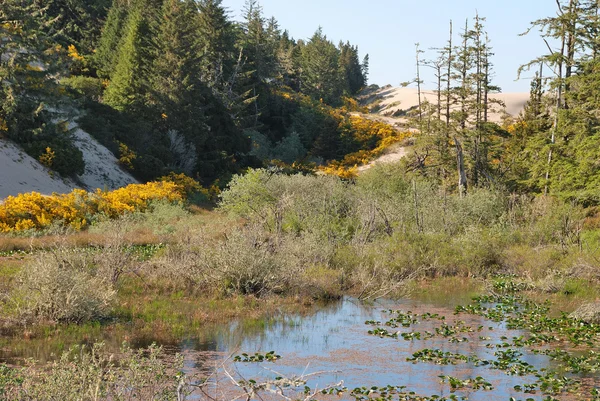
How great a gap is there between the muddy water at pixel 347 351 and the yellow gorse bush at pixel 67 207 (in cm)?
1156

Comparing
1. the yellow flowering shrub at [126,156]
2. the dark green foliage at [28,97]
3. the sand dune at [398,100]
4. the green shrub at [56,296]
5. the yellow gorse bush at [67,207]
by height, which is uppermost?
the sand dune at [398,100]

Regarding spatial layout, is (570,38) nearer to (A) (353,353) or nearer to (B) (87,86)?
(A) (353,353)

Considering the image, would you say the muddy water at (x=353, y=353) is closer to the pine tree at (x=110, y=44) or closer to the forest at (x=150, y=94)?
the forest at (x=150, y=94)

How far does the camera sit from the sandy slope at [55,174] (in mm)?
30891

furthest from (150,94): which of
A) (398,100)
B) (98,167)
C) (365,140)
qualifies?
(398,100)

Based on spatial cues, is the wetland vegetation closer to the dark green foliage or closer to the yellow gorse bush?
the yellow gorse bush

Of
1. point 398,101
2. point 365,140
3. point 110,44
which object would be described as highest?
point 398,101

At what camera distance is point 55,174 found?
33625 millimetres

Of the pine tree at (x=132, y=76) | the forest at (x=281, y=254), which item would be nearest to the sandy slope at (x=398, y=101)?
the pine tree at (x=132, y=76)

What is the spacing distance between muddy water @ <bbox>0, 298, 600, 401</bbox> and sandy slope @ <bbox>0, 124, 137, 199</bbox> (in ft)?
62.2

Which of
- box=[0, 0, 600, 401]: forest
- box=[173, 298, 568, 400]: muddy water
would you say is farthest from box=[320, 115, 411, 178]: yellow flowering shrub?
box=[173, 298, 568, 400]: muddy water

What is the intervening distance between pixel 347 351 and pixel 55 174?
2483 centimetres

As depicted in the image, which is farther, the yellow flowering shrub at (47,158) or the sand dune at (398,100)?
the sand dune at (398,100)

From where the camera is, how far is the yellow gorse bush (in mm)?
24375
